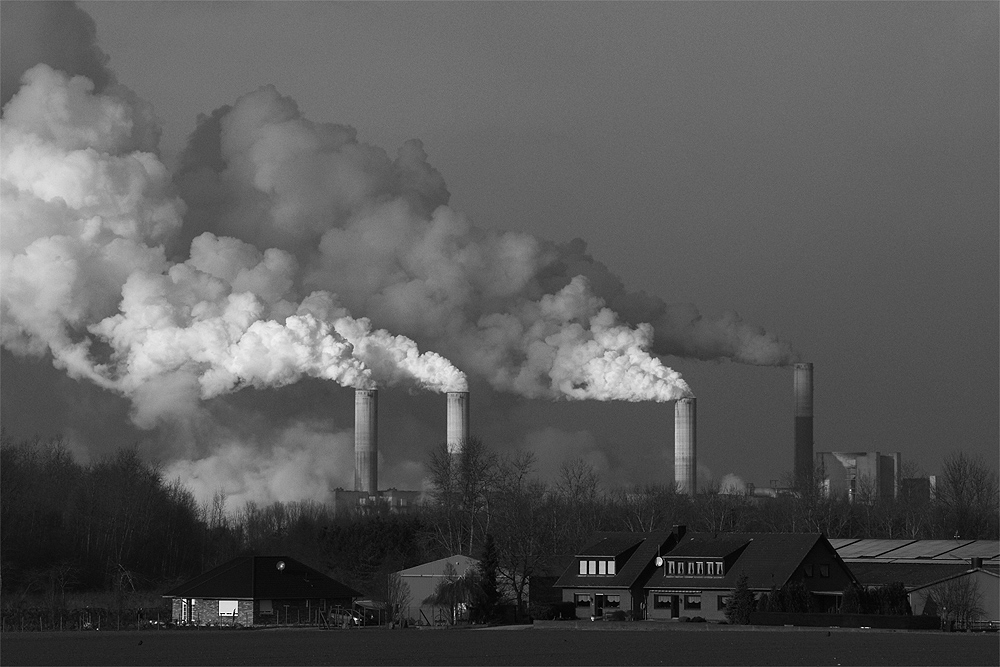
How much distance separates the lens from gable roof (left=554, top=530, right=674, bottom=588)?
73.8 metres

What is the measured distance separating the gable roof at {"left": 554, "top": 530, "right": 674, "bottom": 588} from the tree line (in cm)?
219

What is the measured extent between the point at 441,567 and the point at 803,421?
40963 mm

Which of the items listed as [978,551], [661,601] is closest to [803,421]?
[978,551]

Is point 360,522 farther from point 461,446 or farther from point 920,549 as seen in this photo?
point 920,549

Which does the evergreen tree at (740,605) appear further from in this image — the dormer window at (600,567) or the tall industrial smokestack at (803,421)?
the tall industrial smokestack at (803,421)

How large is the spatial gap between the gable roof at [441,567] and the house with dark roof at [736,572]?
7827 millimetres

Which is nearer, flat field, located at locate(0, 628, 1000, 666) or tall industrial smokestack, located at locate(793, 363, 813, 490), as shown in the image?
flat field, located at locate(0, 628, 1000, 666)

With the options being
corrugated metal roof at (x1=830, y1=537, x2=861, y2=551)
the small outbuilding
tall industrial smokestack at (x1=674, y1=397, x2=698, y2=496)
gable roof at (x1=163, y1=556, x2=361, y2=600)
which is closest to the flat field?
gable roof at (x1=163, y1=556, x2=361, y2=600)

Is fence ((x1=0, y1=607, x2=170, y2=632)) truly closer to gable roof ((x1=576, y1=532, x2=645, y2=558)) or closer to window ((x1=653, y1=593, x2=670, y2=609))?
gable roof ((x1=576, y1=532, x2=645, y2=558))

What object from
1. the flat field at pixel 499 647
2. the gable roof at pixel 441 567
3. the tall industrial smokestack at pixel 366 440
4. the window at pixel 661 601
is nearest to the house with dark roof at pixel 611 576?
the window at pixel 661 601

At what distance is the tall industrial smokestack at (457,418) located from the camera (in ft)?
340

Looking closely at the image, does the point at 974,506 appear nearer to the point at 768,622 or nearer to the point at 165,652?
the point at 768,622

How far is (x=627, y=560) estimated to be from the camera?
75062mm

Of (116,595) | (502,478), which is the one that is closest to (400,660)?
(116,595)
